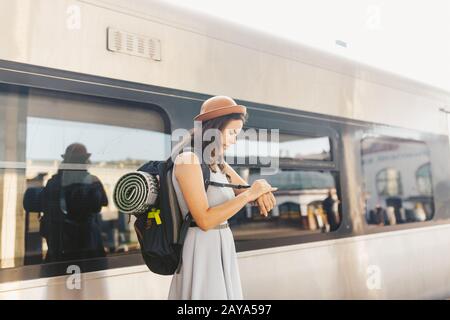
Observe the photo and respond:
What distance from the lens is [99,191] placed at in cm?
244

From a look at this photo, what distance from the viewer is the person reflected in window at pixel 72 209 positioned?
7.38 ft

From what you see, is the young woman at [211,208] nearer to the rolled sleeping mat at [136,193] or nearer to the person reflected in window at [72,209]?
the rolled sleeping mat at [136,193]

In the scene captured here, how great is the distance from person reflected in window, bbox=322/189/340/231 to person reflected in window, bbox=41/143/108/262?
1911 millimetres

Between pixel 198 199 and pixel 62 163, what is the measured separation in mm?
960

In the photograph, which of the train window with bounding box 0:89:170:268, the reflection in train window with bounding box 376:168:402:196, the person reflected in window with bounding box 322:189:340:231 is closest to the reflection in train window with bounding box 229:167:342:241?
the person reflected in window with bounding box 322:189:340:231

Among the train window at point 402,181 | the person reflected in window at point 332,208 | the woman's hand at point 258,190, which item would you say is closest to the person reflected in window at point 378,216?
the train window at point 402,181

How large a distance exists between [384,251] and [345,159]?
0.93 meters

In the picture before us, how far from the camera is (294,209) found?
346 centimetres

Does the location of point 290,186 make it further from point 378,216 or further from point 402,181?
point 402,181

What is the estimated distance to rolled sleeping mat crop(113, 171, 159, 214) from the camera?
67.2 inches

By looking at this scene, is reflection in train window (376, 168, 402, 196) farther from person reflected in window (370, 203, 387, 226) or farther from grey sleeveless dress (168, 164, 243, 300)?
grey sleeveless dress (168, 164, 243, 300)

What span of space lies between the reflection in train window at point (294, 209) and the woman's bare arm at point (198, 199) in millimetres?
1216

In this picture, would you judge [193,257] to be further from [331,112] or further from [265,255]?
[331,112]

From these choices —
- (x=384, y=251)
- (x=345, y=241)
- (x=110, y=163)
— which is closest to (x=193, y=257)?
(x=110, y=163)
